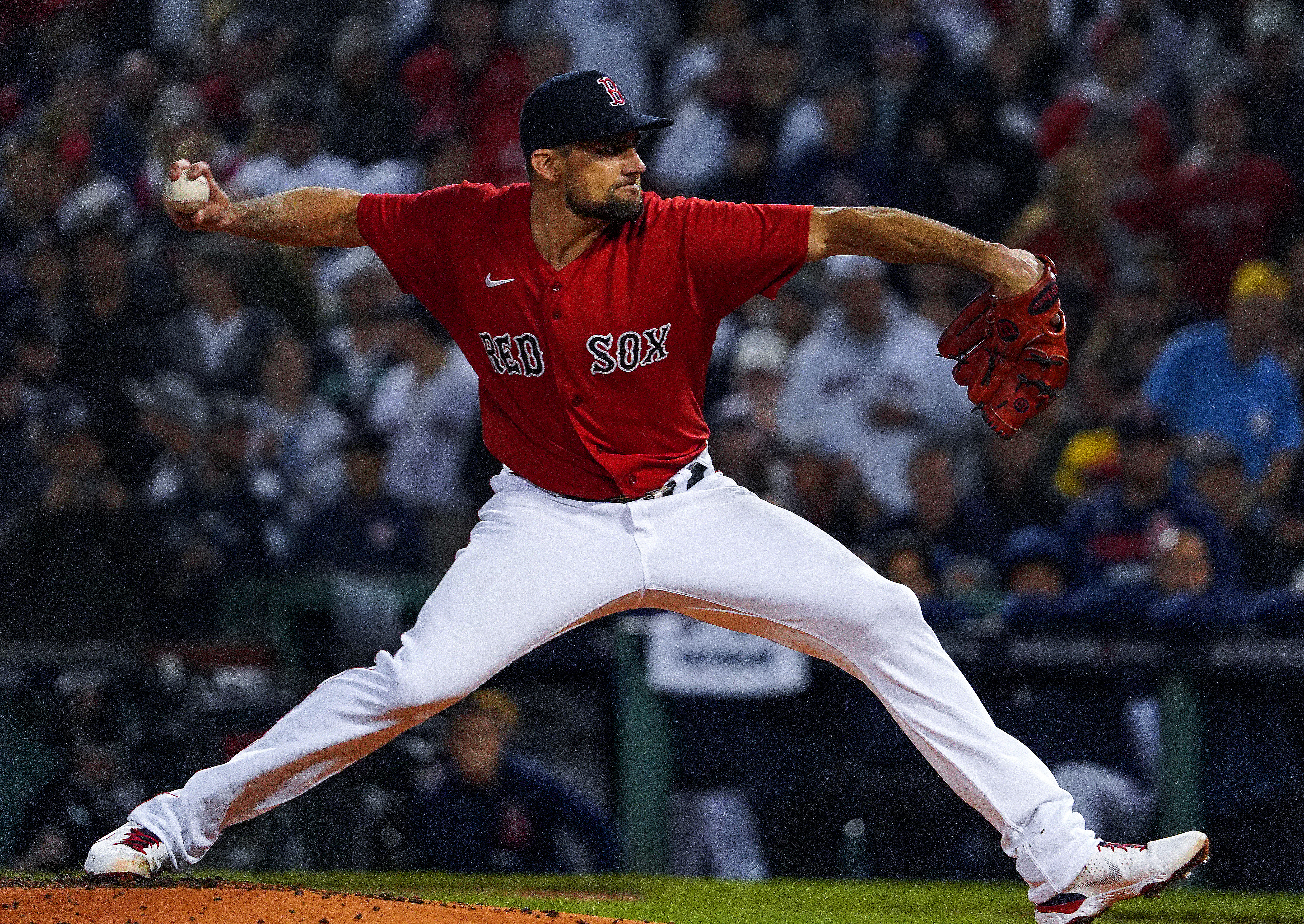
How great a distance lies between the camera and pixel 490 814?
6.46 meters

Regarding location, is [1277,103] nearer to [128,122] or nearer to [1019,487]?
[1019,487]

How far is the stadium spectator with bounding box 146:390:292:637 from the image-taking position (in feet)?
24.9

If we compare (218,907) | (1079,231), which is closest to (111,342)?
(1079,231)

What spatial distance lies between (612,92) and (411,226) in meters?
0.61

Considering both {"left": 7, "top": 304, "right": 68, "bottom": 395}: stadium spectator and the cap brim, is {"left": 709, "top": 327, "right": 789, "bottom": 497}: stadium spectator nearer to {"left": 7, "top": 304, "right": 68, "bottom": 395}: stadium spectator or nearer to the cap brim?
the cap brim

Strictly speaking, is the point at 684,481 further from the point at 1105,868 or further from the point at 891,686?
the point at 1105,868

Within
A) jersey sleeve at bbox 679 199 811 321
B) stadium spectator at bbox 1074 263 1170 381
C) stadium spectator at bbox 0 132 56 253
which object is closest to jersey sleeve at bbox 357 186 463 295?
jersey sleeve at bbox 679 199 811 321

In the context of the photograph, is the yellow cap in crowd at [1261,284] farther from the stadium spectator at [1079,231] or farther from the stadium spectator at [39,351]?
the stadium spectator at [39,351]

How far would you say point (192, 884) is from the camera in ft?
14.3

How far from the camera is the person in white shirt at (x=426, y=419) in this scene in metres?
8.52

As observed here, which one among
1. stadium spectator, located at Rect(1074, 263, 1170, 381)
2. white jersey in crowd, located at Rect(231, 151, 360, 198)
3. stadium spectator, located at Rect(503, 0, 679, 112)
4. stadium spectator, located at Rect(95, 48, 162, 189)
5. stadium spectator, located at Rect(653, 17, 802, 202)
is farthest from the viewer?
stadium spectator, located at Rect(95, 48, 162, 189)

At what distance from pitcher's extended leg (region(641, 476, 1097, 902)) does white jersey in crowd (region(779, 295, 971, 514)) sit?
12.7 feet

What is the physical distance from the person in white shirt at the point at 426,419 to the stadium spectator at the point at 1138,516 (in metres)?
2.92

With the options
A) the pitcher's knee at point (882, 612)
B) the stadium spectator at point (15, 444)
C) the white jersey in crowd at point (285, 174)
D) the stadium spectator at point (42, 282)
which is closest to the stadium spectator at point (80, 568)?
the stadium spectator at point (15, 444)
